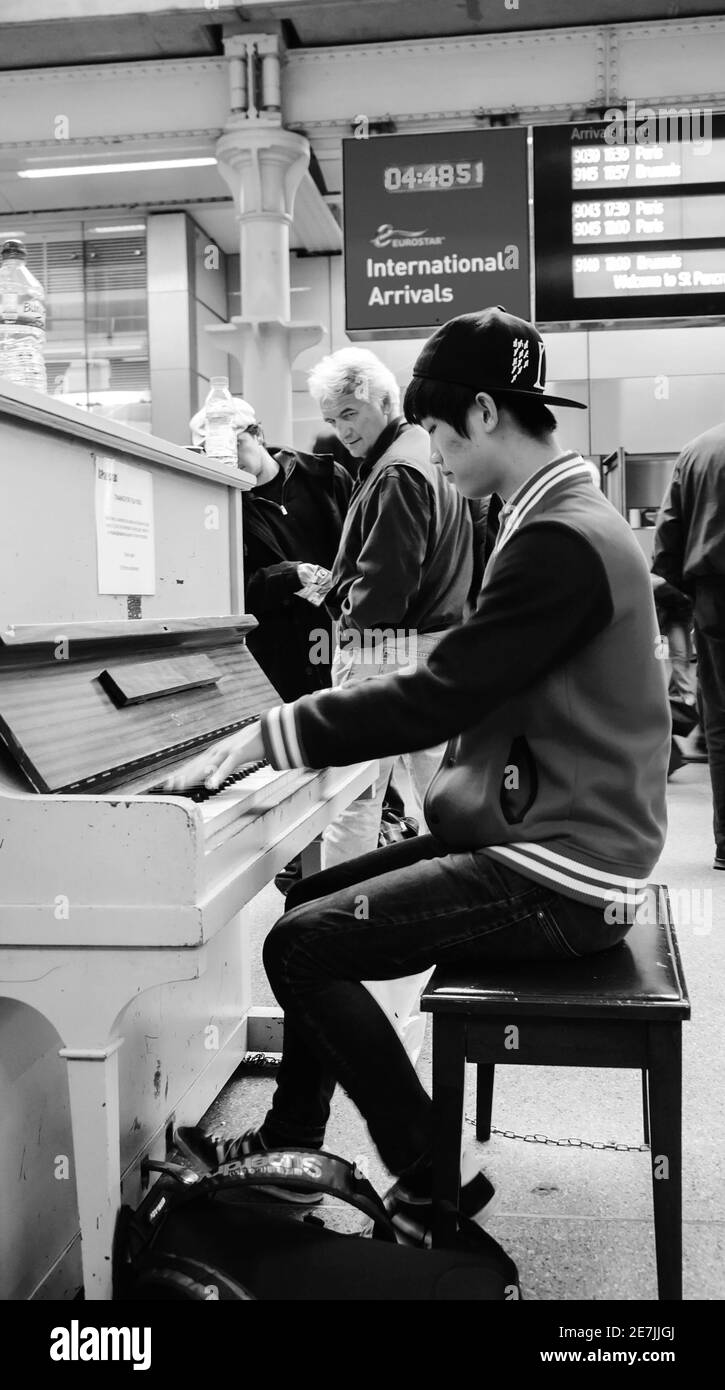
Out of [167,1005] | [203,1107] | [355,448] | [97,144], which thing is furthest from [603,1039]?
[97,144]

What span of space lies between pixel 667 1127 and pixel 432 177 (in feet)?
15.4

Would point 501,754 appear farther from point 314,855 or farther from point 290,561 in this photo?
point 290,561

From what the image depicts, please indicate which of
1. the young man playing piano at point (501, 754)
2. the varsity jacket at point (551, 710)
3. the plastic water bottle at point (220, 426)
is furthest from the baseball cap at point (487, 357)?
the plastic water bottle at point (220, 426)

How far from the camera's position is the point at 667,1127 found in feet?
4.91

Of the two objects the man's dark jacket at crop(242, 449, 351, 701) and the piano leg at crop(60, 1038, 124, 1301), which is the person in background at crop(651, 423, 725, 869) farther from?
the piano leg at crop(60, 1038, 124, 1301)

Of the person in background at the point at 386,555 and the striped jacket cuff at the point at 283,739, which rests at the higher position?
the person in background at the point at 386,555

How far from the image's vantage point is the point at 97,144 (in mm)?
5902

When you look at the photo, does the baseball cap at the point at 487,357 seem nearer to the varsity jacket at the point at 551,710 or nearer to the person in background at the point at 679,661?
the varsity jacket at the point at 551,710

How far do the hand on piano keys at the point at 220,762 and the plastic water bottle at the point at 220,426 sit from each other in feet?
5.47

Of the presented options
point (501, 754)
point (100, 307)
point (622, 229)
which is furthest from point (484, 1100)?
point (100, 307)

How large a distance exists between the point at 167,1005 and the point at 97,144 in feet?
17.3

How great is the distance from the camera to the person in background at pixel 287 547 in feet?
12.1

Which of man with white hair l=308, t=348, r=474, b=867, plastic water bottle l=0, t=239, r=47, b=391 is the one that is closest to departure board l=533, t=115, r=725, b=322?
man with white hair l=308, t=348, r=474, b=867

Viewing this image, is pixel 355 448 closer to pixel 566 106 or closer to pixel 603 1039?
pixel 603 1039
